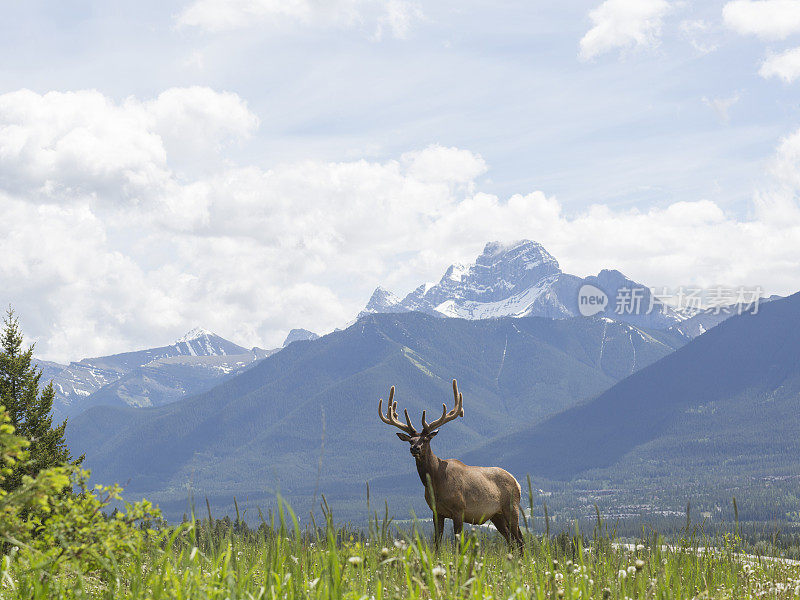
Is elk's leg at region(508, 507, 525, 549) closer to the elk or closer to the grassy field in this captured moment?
the elk

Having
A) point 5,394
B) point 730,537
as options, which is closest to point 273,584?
point 730,537

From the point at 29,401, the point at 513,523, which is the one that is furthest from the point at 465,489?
the point at 29,401

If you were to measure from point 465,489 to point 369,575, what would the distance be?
922 centimetres

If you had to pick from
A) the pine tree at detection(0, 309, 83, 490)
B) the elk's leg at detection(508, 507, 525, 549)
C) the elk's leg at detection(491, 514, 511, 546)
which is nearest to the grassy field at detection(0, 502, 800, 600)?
the elk's leg at detection(508, 507, 525, 549)

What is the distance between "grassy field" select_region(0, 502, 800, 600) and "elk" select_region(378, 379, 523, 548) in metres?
6.78

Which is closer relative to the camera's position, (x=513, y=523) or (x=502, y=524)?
(x=513, y=523)

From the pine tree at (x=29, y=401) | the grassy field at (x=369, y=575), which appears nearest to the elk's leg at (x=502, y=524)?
the grassy field at (x=369, y=575)

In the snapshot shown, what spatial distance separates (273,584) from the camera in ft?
18.2

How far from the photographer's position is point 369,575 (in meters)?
6.97

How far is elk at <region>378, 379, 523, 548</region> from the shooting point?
609 inches

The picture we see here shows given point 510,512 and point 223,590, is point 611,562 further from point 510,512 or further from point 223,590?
point 510,512

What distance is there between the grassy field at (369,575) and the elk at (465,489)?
678cm

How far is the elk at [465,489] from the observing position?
1548 cm

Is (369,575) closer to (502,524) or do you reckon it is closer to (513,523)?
(513,523)
